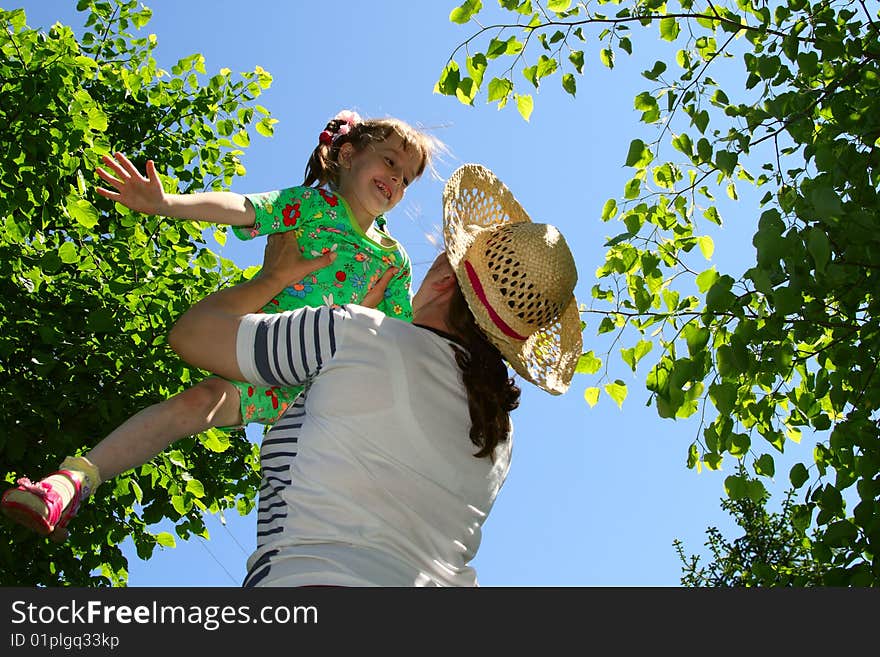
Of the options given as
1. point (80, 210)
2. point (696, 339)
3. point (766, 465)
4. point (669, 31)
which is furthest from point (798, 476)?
point (80, 210)

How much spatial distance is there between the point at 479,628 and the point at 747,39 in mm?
3989

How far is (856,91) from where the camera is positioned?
13.5 feet

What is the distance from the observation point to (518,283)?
2391mm

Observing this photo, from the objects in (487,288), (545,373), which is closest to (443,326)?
(487,288)

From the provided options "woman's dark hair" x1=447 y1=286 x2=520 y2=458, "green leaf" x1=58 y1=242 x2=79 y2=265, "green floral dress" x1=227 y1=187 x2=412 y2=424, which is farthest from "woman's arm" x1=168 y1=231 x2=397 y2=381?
"green leaf" x1=58 y1=242 x2=79 y2=265

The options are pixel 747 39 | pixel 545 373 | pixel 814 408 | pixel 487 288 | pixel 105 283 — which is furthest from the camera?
pixel 105 283

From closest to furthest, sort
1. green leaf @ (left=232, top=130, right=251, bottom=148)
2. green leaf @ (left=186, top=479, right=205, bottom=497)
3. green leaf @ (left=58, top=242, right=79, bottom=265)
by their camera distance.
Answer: green leaf @ (left=58, top=242, right=79, bottom=265) < green leaf @ (left=186, top=479, right=205, bottom=497) < green leaf @ (left=232, top=130, right=251, bottom=148)

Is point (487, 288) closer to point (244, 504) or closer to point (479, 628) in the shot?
point (479, 628)

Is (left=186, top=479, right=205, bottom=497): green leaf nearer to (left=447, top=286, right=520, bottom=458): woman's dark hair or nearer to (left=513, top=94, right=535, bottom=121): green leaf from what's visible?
(left=513, top=94, right=535, bottom=121): green leaf

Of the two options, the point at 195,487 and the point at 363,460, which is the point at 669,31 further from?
the point at 363,460

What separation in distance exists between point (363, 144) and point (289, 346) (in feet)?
7.36

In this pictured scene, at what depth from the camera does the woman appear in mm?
1865

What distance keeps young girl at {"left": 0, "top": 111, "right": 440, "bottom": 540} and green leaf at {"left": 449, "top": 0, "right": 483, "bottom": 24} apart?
0.65 m

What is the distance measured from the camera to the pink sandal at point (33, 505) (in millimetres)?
2721
